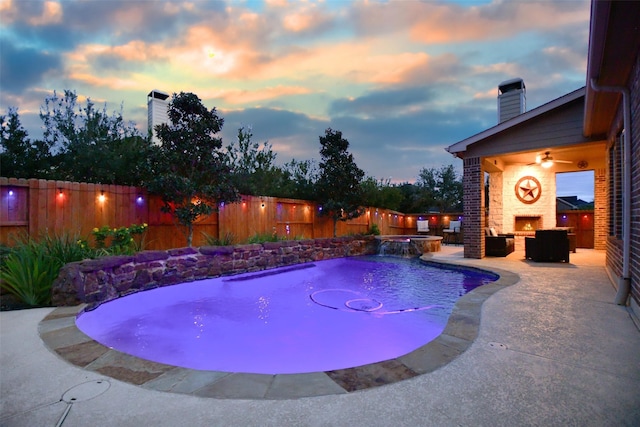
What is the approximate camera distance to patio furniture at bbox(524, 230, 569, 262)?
26.2 feet

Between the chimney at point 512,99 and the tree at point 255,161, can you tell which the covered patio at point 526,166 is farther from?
the tree at point 255,161

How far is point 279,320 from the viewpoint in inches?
185

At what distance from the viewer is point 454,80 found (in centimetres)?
1220

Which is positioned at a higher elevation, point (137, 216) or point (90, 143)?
point (90, 143)

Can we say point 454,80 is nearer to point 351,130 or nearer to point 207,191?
point 351,130

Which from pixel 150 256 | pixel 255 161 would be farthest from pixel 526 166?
pixel 150 256

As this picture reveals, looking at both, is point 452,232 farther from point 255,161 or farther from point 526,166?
point 255,161

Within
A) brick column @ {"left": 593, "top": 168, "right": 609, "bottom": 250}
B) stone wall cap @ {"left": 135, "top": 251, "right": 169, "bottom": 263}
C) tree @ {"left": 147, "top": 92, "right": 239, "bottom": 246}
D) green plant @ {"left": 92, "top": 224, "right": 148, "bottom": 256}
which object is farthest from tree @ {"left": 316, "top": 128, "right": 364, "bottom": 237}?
brick column @ {"left": 593, "top": 168, "right": 609, "bottom": 250}

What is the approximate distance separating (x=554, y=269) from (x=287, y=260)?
636 centimetres

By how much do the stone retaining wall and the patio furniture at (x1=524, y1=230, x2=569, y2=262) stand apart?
5727mm

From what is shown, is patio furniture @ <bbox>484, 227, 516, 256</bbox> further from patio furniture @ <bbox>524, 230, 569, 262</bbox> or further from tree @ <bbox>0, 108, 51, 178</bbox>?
tree @ <bbox>0, 108, 51, 178</bbox>

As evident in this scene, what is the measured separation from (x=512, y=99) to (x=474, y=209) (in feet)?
17.1

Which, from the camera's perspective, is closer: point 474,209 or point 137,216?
point 137,216

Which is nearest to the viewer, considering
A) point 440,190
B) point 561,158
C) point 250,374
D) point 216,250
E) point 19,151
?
point 250,374
